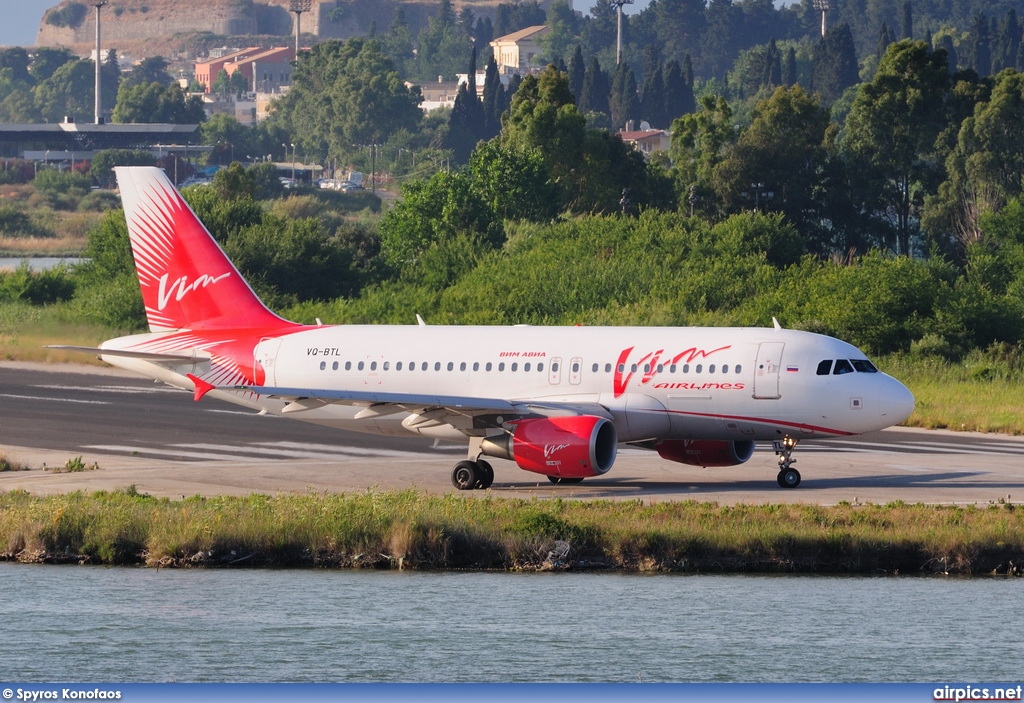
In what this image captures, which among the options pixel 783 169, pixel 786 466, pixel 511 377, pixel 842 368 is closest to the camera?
pixel 842 368

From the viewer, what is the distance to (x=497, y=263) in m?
98.9

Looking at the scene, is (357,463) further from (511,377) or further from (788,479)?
(788,479)

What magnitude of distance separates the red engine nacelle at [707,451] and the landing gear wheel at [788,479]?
1335 mm

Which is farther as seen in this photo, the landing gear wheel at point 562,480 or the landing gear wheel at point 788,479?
the landing gear wheel at point 562,480

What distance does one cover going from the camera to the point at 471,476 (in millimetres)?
45344

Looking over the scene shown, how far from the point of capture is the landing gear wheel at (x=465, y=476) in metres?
45.4

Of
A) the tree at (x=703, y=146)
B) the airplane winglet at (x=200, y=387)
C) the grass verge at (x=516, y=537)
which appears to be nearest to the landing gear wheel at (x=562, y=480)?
the grass verge at (x=516, y=537)

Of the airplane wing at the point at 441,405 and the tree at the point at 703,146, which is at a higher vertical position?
the tree at the point at 703,146

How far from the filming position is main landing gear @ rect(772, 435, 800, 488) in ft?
149

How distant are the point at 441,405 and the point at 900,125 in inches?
3615

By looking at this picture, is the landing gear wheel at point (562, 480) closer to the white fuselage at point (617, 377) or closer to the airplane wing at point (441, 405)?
the white fuselage at point (617, 377)

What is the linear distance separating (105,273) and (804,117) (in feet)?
200

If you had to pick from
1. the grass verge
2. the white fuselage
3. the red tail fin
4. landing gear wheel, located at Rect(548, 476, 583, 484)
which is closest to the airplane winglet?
the white fuselage

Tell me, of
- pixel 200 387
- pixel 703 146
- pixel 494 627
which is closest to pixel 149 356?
pixel 200 387
